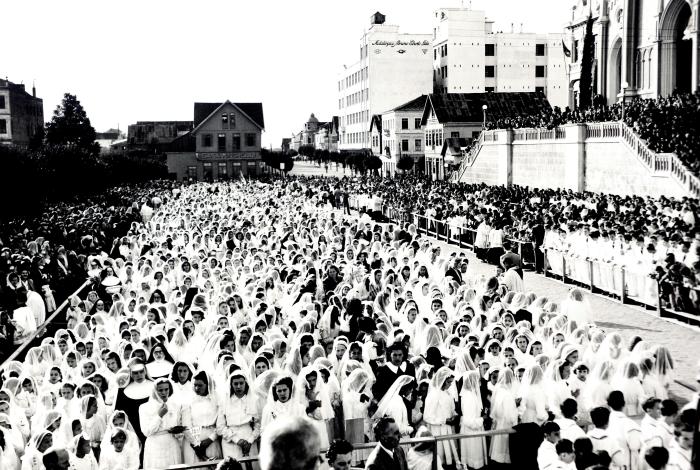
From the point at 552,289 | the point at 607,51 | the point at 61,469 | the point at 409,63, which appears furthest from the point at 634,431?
the point at 409,63

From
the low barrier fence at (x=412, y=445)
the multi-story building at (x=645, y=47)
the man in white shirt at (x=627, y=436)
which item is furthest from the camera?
the multi-story building at (x=645, y=47)

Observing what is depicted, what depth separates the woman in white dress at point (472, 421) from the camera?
8.43 metres

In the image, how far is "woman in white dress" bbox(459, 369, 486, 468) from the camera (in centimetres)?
843

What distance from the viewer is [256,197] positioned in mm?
41469

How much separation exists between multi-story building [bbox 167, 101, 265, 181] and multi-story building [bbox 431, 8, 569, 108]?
23.0 metres

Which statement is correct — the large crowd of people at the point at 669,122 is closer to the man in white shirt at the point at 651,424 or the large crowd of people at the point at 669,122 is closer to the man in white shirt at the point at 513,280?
the man in white shirt at the point at 513,280

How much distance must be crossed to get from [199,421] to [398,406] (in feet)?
7.01

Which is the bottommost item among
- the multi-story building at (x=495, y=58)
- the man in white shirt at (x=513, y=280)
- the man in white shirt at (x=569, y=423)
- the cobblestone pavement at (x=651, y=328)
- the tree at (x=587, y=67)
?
the cobblestone pavement at (x=651, y=328)

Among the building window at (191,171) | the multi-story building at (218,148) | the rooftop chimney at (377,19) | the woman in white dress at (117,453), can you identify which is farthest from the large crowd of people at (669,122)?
the rooftop chimney at (377,19)

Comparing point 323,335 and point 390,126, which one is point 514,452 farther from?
point 390,126

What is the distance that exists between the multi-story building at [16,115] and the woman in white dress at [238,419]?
74.5 metres

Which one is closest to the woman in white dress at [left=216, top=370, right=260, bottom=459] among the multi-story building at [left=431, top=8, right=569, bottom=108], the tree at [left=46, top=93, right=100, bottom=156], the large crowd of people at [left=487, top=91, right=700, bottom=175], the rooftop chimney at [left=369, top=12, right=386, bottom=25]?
the large crowd of people at [left=487, top=91, right=700, bottom=175]

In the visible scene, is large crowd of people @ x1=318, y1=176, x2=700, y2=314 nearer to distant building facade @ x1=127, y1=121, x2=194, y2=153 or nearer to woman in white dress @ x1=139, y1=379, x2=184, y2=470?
woman in white dress @ x1=139, y1=379, x2=184, y2=470

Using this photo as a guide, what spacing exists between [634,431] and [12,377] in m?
7.36
